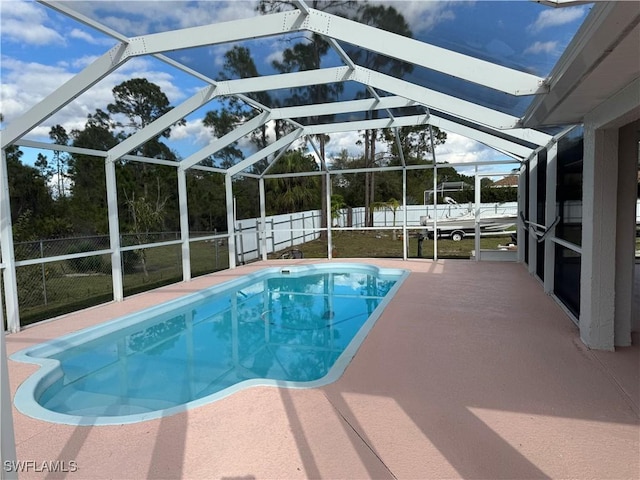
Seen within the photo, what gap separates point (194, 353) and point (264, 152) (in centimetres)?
603

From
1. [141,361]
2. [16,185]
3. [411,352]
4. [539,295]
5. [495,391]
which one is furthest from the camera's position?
[16,185]

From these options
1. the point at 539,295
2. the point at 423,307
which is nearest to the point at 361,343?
the point at 423,307

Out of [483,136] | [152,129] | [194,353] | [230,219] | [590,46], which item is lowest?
[194,353]

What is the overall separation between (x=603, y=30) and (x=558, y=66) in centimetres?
110

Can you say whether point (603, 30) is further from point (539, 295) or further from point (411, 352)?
point (539, 295)

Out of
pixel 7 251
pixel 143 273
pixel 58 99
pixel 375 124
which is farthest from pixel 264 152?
pixel 7 251

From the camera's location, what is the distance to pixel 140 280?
9.62 meters

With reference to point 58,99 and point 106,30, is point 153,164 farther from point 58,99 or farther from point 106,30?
point 106,30

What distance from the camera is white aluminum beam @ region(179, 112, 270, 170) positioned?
827 centimetres

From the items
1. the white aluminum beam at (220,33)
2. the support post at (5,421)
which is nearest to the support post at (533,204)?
the white aluminum beam at (220,33)

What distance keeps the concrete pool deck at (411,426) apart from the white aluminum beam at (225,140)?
16.9 ft

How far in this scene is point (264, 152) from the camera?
10086 millimetres
